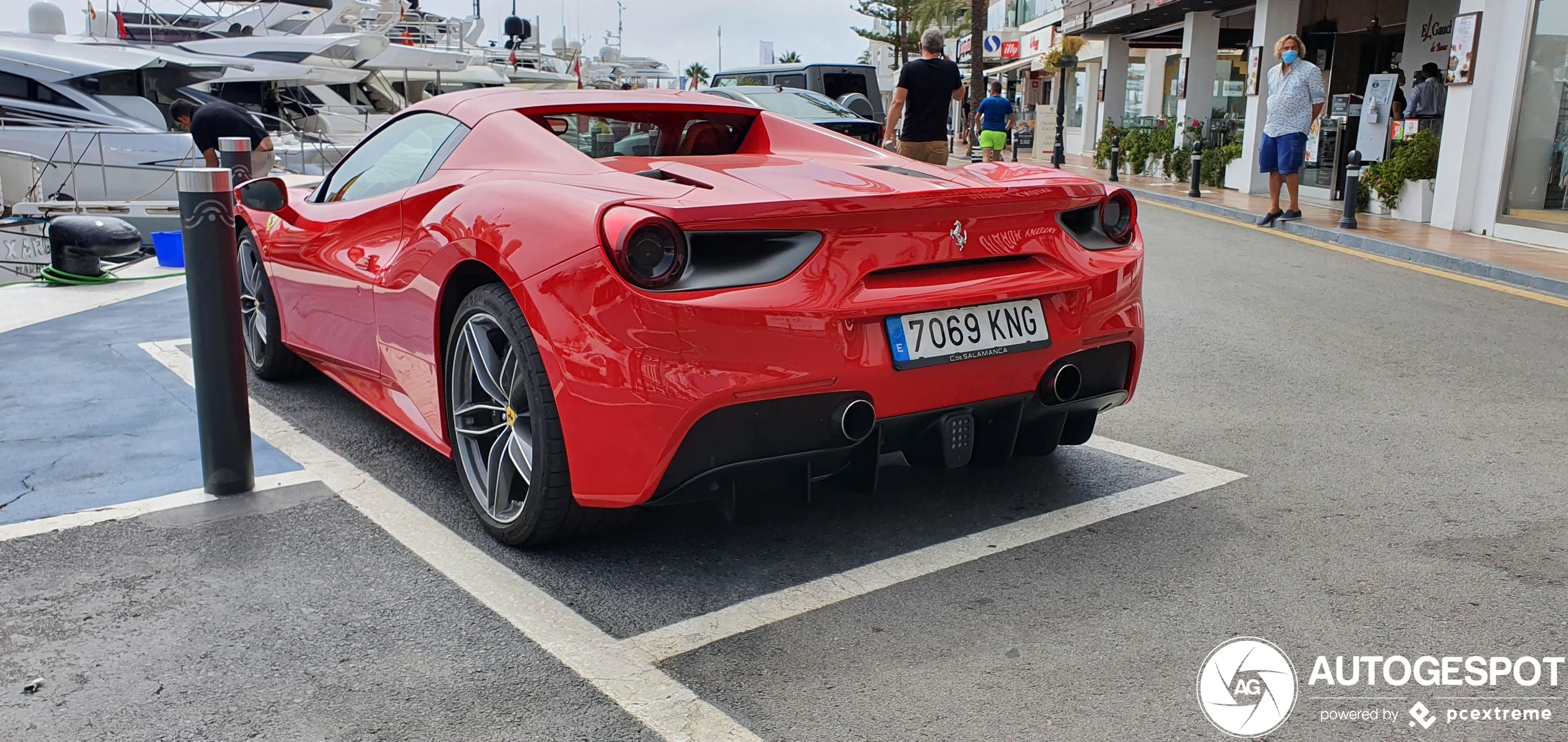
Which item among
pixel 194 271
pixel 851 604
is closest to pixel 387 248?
pixel 194 271

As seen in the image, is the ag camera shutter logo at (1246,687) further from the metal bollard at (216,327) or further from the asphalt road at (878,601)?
the metal bollard at (216,327)

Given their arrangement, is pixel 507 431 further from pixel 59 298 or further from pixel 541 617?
pixel 59 298

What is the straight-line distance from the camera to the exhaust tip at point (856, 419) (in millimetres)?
2916

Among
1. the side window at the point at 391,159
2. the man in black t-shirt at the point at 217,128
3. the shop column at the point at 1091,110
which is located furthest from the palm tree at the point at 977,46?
the side window at the point at 391,159

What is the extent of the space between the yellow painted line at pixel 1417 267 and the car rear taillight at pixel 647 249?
7.37 m

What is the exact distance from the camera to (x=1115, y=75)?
28219mm

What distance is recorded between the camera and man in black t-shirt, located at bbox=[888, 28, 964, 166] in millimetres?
10492

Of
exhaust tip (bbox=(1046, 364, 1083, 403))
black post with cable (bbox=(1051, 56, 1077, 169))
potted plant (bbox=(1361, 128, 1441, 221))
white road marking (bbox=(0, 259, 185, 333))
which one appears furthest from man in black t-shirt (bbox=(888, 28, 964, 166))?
black post with cable (bbox=(1051, 56, 1077, 169))

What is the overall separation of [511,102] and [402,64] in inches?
916

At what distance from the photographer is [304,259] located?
4402mm

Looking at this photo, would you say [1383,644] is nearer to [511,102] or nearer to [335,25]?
[511,102]

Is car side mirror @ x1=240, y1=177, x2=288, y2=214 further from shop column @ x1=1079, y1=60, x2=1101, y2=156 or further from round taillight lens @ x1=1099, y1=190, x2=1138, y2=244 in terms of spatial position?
shop column @ x1=1079, y1=60, x2=1101, y2=156

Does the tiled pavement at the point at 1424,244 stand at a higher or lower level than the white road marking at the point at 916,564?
higher

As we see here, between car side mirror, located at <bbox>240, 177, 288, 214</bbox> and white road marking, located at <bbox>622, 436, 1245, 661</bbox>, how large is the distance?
2314 mm
